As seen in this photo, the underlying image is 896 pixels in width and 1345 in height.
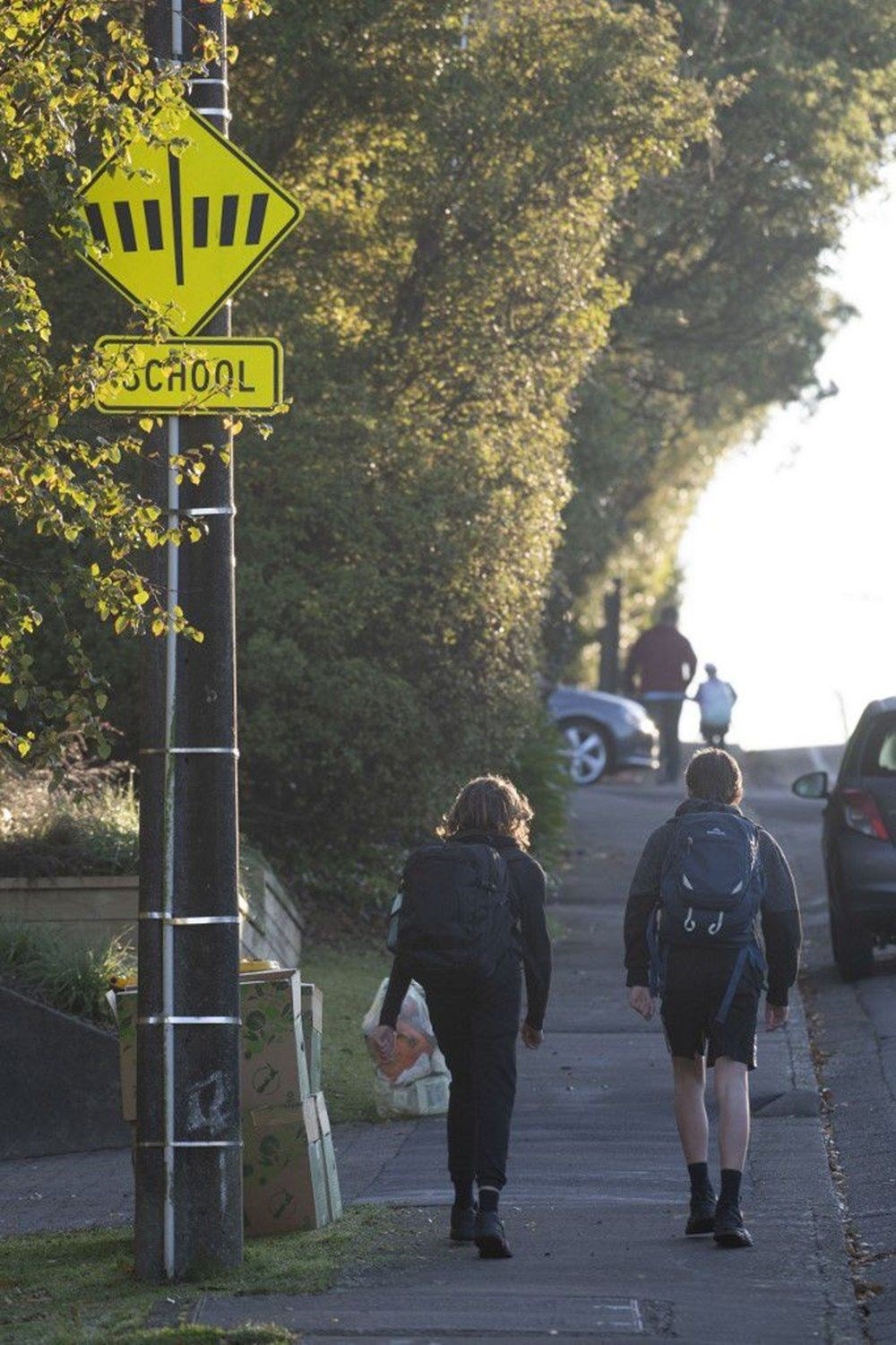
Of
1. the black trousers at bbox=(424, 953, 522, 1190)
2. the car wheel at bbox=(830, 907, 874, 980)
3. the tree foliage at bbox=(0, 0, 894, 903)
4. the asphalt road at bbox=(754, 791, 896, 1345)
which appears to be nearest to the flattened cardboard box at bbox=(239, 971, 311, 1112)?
the black trousers at bbox=(424, 953, 522, 1190)

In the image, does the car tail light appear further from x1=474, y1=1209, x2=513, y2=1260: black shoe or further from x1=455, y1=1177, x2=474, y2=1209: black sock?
x1=474, y1=1209, x2=513, y2=1260: black shoe

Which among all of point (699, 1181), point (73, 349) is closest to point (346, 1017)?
point (699, 1181)

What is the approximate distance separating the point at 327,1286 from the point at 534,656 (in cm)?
1135

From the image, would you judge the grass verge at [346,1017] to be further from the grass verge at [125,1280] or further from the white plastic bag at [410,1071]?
the grass verge at [125,1280]

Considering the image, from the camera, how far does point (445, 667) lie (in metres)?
16.5

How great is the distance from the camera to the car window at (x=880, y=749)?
48.3 ft

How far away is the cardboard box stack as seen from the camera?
26.2 feet

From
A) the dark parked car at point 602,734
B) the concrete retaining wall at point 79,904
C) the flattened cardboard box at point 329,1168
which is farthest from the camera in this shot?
the dark parked car at point 602,734

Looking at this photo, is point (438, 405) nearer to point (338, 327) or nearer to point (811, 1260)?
point (338, 327)

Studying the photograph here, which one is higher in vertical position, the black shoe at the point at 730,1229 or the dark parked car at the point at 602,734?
the dark parked car at the point at 602,734

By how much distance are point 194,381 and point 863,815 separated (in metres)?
7.99

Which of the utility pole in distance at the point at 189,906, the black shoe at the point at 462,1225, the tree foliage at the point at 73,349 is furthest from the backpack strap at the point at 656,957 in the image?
the tree foliage at the point at 73,349

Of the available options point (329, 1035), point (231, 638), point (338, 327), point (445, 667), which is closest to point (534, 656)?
point (445, 667)

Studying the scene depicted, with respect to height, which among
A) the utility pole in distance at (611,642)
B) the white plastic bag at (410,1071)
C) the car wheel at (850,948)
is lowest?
the white plastic bag at (410,1071)
